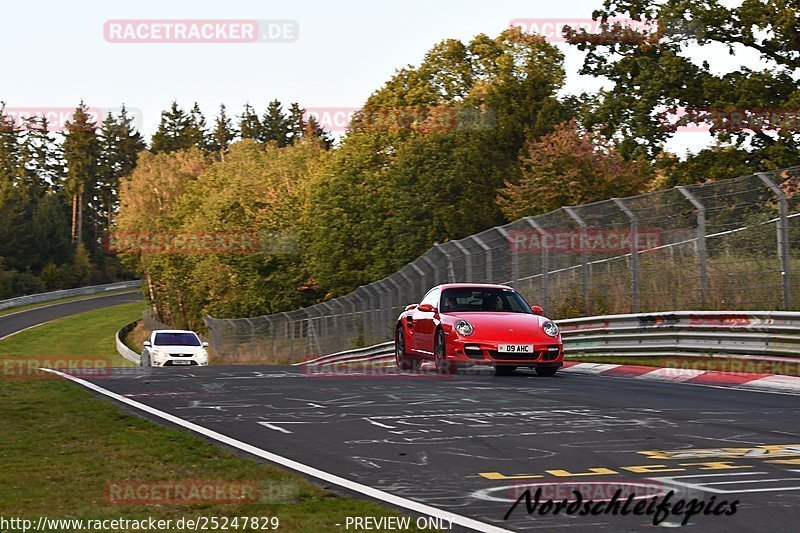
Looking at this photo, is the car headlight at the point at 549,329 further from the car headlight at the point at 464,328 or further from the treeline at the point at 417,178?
the treeline at the point at 417,178

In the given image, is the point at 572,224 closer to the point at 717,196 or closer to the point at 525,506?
the point at 717,196

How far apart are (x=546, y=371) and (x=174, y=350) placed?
20.1m

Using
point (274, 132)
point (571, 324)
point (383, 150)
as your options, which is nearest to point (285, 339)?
point (383, 150)

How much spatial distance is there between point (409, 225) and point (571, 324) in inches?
1405

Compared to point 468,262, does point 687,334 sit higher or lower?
lower

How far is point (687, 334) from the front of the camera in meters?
19.4

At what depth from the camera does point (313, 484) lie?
779 cm

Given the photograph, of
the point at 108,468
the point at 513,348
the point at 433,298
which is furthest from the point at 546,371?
the point at 108,468

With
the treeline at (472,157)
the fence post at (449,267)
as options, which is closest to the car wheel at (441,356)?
the fence post at (449,267)

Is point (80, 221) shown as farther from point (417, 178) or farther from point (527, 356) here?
point (527, 356)

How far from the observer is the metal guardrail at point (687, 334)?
670 inches

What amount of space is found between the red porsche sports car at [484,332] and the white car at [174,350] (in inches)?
680

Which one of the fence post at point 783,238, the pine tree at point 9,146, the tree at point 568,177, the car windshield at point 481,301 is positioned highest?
the pine tree at point 9,146

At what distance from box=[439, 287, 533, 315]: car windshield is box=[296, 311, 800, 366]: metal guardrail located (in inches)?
97.8
